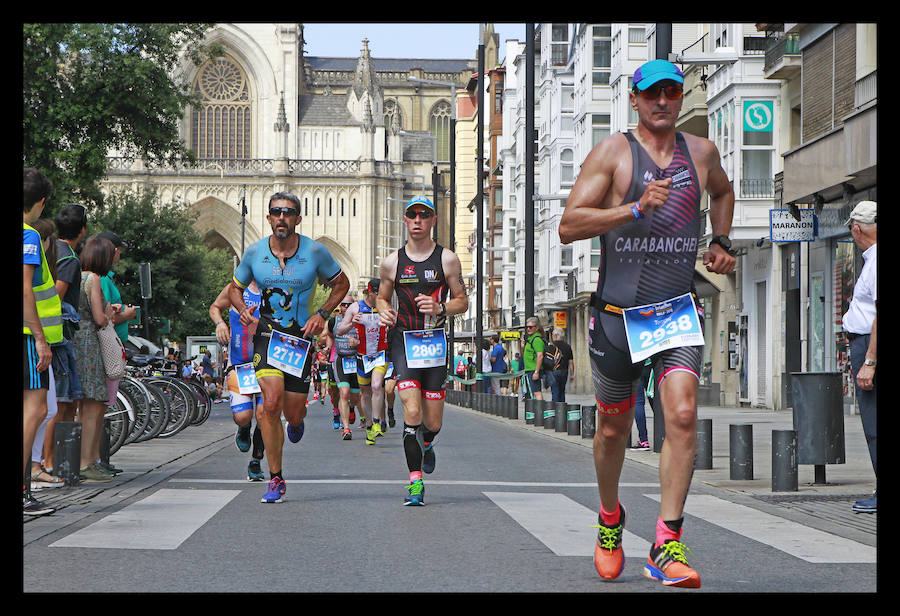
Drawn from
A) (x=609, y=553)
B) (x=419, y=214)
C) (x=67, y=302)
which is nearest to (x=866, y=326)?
(x=419, y=214)

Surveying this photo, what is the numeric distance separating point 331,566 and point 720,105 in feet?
87.8

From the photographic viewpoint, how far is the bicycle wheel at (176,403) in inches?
694

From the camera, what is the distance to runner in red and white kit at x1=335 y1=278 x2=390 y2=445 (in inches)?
656

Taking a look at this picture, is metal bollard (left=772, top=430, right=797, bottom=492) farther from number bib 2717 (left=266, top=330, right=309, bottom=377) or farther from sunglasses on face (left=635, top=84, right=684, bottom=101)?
sunglasses on face (left=635, top=84, right=684, bottom=101)

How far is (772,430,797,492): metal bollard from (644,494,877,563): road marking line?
30.0 inches

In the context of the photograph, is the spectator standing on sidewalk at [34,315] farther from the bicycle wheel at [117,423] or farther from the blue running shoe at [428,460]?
the bicycle wheel at [117,423]

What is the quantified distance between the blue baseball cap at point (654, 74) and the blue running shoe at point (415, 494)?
3710 mm

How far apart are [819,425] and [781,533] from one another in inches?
118

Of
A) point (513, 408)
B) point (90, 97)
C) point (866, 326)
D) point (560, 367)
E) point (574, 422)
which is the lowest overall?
point (513, 408)

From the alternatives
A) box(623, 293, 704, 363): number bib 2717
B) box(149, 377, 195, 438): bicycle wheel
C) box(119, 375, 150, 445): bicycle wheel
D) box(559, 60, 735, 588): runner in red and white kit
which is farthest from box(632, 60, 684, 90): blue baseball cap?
box(149, 377, 195, 438): bicycle wheel

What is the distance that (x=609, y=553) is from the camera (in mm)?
5789

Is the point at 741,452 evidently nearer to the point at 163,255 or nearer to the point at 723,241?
the point at 723,241

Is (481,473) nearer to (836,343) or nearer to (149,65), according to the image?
(836,343)

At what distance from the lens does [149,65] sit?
29.7m
